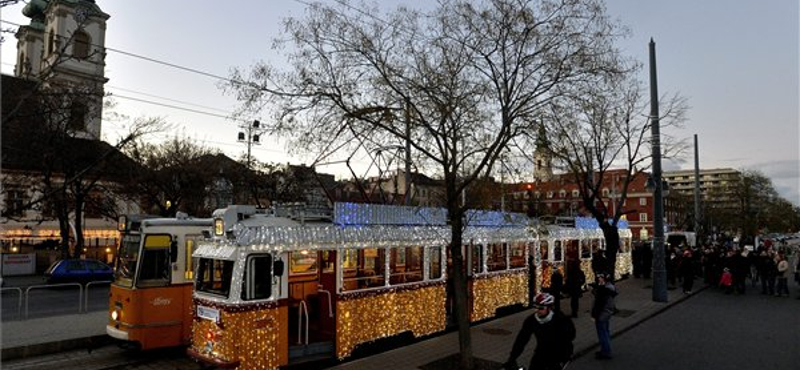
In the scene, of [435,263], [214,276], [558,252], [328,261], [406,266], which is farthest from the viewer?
[558,252]

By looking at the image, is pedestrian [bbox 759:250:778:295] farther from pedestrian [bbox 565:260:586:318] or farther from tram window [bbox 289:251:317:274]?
tram window [bbox 289:251:317:274]

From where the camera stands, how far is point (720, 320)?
14.5 metres

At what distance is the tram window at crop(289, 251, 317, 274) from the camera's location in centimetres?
972

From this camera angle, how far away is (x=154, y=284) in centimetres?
1030

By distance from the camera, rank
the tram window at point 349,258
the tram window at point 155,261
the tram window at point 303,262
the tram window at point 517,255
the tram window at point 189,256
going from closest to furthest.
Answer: the tram window at point 303,262, the tram window at point 349,258, the tram window at point 155,261, the tram window at point 189,256, the tram window at point 517,255

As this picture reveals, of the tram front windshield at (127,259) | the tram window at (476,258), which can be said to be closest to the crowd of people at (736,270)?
the tram window at (476,258)

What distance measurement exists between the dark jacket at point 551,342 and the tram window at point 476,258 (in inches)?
296

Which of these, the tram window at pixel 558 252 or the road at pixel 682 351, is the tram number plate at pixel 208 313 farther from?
the tram window at pixel 558 252

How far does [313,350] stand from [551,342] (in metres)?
4.91

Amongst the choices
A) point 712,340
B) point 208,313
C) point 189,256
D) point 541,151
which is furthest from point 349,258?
point 712,340

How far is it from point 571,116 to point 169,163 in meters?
26.8

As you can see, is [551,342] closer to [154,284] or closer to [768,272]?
[154,284]

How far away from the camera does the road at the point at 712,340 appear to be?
9.80 meters

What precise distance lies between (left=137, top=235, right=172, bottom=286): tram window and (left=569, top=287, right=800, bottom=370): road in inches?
307
